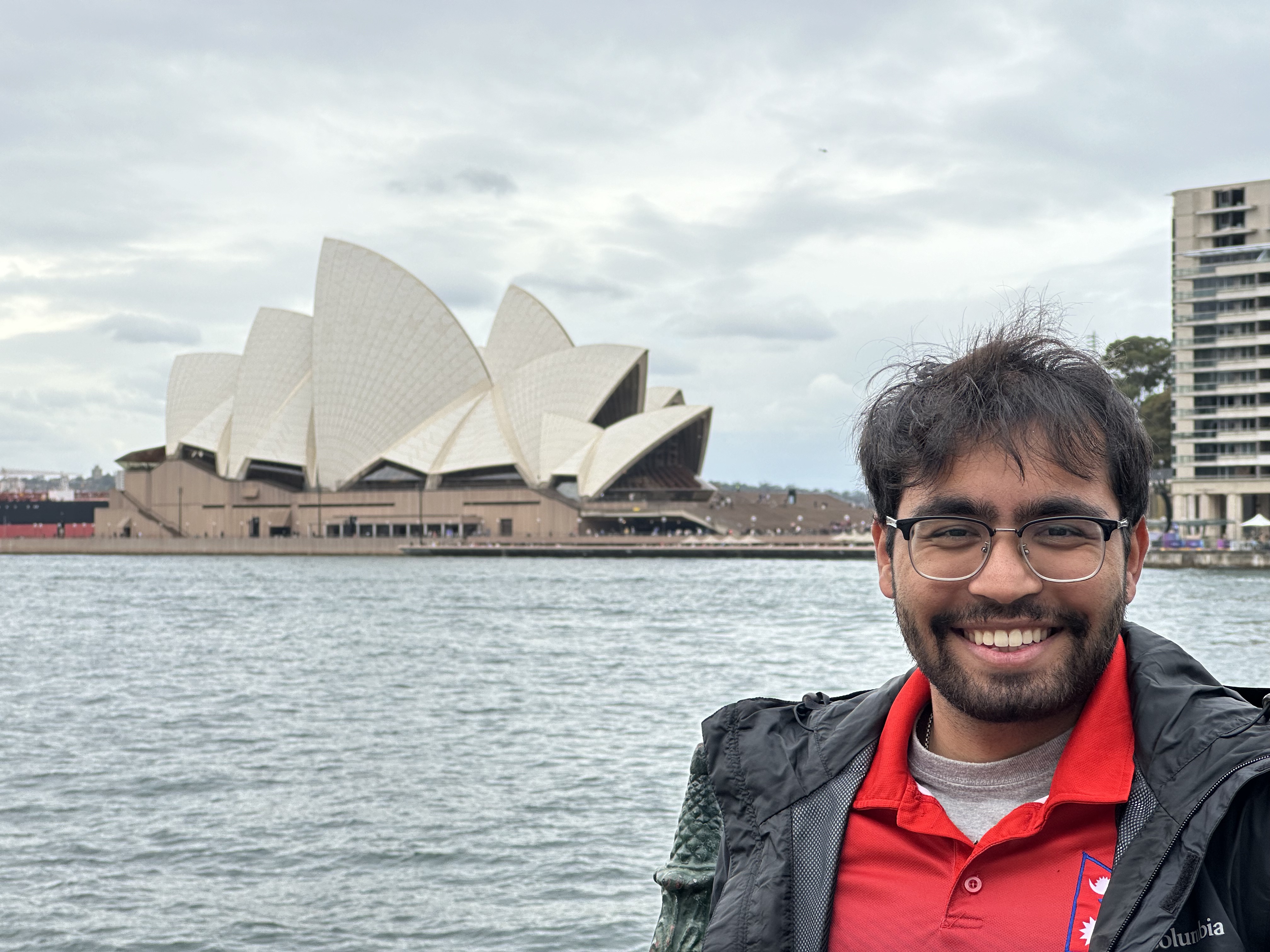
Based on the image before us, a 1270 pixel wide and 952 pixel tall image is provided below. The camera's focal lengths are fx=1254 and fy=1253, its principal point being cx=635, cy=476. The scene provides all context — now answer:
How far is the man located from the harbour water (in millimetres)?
5646

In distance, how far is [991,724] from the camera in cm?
141

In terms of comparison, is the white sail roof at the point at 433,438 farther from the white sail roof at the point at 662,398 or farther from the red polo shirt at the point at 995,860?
the red polo shirt at the point at 995,860

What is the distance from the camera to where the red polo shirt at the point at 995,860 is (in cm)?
130

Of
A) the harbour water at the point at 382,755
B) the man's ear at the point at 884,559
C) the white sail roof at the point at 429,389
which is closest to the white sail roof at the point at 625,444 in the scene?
the white sail roof at the point at 429,389

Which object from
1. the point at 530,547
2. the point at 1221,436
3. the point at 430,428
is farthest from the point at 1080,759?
the point at 430,428

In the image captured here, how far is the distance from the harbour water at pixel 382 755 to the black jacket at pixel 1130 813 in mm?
5629

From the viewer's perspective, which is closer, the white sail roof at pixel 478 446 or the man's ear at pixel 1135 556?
the man's ear at pixel 1135 556

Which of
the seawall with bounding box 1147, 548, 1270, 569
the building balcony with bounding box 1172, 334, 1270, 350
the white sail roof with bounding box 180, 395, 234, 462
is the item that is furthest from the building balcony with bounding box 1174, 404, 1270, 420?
the white sail roof with bounding box 180, 395, 234, 462

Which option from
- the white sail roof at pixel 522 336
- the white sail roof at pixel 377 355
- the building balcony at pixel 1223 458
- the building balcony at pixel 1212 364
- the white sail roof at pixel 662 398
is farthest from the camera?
the white sail roof at pixel 662 398

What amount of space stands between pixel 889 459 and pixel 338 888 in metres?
7.01

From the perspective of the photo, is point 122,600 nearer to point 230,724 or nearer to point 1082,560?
point 230,724

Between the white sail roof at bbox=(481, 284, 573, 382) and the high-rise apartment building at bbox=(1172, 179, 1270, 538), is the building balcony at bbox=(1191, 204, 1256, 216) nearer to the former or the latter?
the high-rise apartment building at bbox=(1172, 179, 1270, 538)

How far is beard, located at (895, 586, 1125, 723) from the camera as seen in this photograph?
1.35 metres

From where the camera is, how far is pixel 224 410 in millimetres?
67250
